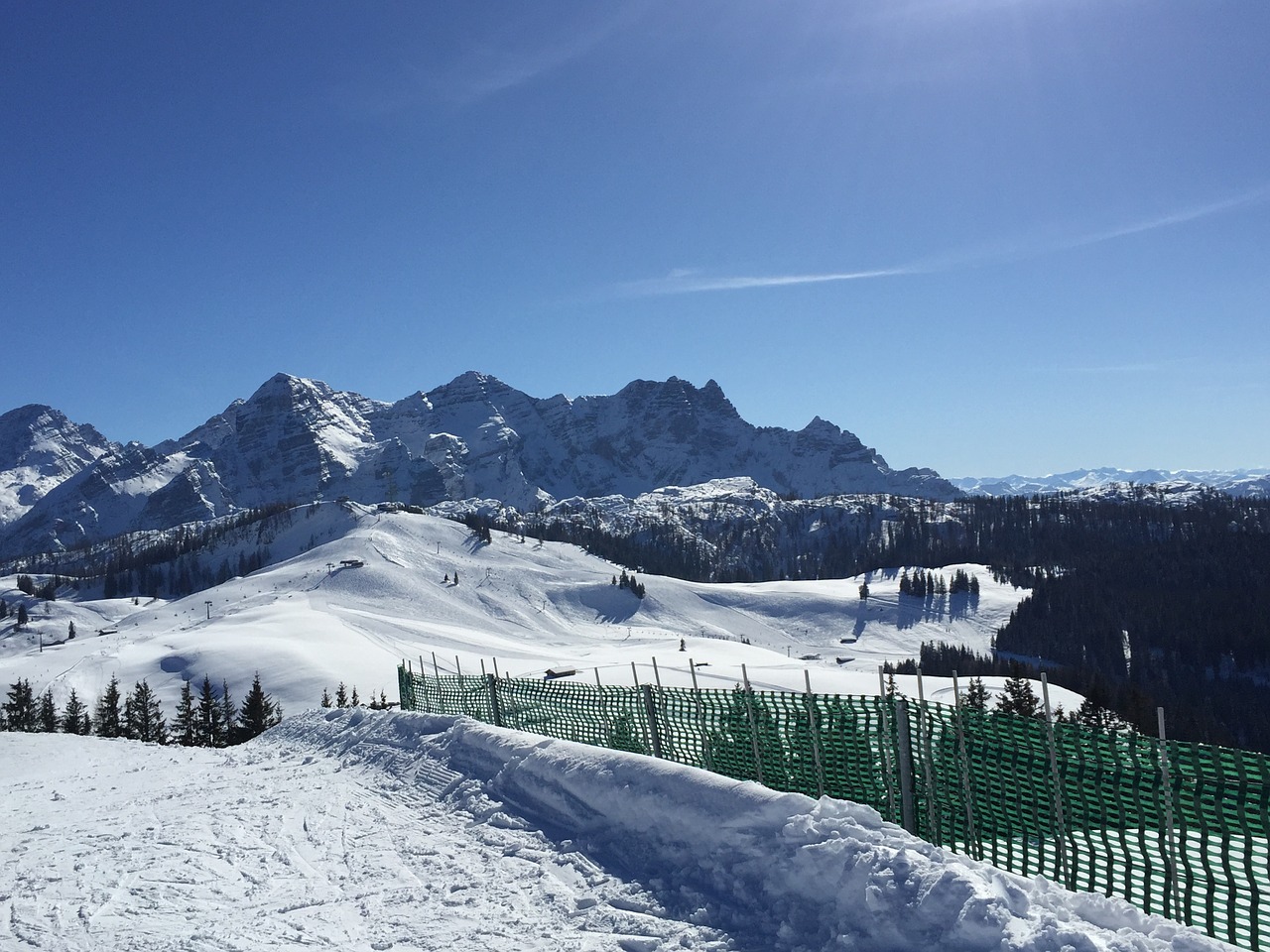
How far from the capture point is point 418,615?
457 feet

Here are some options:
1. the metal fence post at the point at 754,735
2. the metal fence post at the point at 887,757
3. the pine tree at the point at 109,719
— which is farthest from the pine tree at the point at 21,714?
the metal fence post at the point at 887,757

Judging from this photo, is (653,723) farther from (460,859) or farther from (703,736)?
(460,859)

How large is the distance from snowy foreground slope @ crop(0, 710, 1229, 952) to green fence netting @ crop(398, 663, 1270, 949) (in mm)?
1076

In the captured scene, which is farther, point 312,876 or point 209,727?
point 209,727

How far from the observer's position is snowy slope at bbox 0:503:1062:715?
86375mm

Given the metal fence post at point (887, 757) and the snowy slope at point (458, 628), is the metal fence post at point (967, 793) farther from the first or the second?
the snowy slope at point (458, 628)

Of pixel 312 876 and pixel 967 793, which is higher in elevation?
pixel 967 793

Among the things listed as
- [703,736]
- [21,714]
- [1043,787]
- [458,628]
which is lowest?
[458,628]

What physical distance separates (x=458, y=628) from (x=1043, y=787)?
5087 inches

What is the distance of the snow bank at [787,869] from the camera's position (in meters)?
5.74

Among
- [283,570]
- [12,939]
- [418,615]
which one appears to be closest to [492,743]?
[12,939]

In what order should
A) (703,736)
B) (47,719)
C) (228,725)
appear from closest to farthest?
(703,736) → (228,725) → (47,719)

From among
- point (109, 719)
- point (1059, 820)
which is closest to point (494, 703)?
point (1059, 820)

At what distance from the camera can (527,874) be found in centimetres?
917
